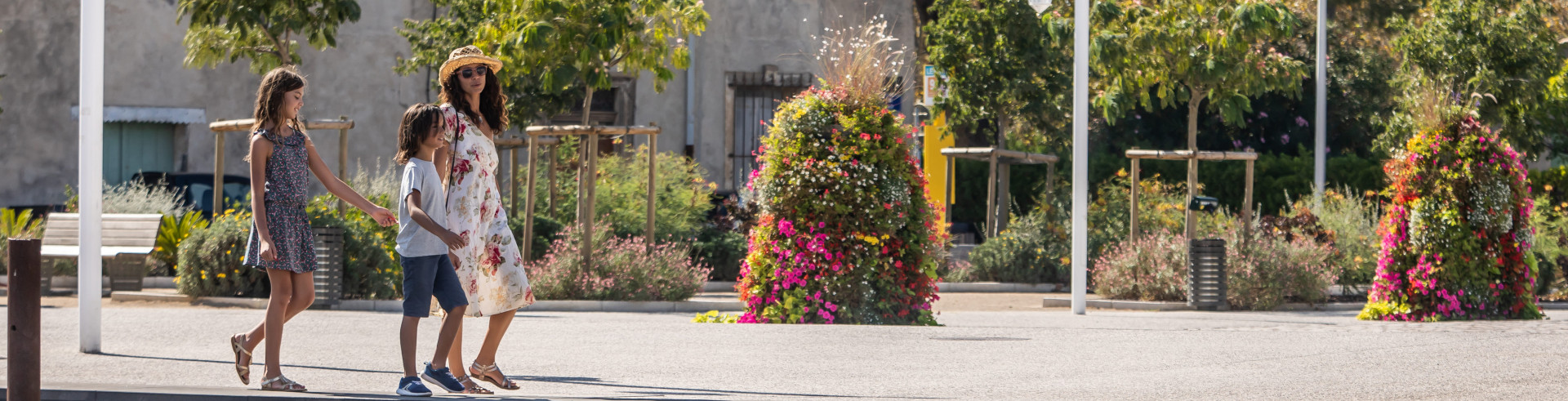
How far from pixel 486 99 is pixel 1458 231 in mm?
8044

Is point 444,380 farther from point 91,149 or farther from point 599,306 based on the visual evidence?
point 599,306

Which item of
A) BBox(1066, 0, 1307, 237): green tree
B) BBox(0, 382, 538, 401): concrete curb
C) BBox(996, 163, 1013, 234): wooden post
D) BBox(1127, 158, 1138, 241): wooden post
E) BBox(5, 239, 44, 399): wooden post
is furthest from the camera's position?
BBox(996, 163, 1013, 234): wooden post

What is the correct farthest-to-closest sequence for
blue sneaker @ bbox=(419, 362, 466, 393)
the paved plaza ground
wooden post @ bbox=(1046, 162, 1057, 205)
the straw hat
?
wooden post @ bbox=(1046, 162, 1057, 205) → the paved plaza ground → the straw hat → blue sneaker @ bbox=(419, 362, 466, 393)

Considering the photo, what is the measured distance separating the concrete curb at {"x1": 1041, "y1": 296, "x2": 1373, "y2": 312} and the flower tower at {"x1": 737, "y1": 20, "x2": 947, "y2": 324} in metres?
3.85

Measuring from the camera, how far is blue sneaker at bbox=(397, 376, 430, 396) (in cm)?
601

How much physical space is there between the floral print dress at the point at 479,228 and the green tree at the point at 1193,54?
972 cm

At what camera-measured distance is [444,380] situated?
20.0 ft

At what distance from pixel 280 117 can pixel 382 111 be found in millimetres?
15866

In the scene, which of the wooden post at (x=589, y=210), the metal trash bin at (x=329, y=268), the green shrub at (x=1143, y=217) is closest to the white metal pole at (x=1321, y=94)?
the green shrub at (x=1143, y=217)

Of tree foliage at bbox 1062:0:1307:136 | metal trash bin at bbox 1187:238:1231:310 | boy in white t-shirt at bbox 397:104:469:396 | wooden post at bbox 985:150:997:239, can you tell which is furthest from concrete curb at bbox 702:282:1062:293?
boy in white t-shirt at bbox 397:104:469:396

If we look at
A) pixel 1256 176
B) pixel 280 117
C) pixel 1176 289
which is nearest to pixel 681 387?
pixel 280 117

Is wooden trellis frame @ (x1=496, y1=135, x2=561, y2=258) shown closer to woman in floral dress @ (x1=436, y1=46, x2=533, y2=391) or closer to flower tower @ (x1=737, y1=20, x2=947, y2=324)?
flower tower @ (x1=737, y1=20, x2=947, y2=324)

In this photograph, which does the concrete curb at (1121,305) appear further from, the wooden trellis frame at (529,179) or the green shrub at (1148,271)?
the wooden trellis frame at (529,179)

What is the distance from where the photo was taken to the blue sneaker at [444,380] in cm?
610
